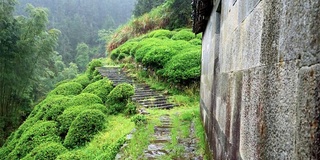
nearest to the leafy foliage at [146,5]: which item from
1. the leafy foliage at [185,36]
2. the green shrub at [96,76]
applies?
the leafy foliage at [185,36]

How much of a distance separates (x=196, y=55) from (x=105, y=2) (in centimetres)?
5836

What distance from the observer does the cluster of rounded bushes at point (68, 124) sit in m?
6.71

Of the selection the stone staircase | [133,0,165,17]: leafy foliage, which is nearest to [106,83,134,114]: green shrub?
the stone staircase

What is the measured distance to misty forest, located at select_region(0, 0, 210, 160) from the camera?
5.55 metres

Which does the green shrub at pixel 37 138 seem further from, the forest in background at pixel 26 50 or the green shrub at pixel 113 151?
the forest in background at pixel 26 50

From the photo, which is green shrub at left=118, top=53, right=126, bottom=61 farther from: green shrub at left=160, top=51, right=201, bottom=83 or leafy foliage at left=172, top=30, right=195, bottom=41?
green shrub at left=160, top=51, right=201, bottom=83

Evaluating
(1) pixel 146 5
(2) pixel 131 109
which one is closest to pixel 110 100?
(2) pixel 131 109

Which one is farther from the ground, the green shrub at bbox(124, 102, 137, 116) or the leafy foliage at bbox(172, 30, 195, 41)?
the leafy foliage at bbox(172, 30, 195, 41)

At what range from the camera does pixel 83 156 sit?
216 inches

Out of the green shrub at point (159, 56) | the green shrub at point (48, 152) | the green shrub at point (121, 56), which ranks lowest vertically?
the green shrub at point (48, 152)

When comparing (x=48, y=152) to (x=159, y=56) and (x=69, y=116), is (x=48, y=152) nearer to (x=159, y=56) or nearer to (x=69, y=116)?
(x=69, y=116)

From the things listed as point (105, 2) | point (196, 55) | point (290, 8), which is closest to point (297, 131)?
point (290, 8)

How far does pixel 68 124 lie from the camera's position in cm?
756

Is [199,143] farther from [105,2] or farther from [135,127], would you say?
[105,2]
